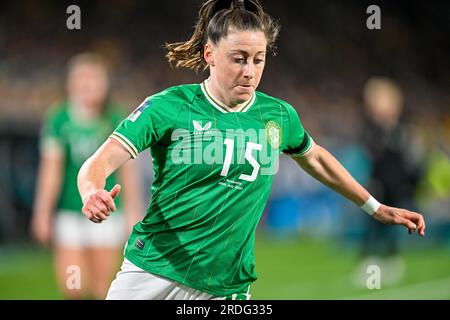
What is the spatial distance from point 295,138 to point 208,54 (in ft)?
2.12

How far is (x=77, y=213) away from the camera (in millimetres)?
7020

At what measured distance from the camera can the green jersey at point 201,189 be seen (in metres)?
3.70

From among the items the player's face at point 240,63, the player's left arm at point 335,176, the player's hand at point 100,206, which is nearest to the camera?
the player's hand at point 100,206

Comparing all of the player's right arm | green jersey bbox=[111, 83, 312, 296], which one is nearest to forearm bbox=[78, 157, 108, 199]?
the player's right arm

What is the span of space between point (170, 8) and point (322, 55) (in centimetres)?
344

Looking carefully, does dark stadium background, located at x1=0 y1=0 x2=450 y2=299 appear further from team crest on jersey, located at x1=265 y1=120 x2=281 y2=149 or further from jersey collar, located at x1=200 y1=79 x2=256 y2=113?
jersey collar, located at x1=200 y1=79 x2=256 y2=113

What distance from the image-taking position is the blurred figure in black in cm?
1012

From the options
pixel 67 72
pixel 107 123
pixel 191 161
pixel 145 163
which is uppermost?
pixel 67 72

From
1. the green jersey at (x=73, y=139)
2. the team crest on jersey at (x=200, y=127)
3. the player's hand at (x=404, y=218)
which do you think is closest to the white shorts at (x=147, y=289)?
the team crest on jersey at (x=200, y=127)

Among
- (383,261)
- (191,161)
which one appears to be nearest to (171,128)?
(191,161)

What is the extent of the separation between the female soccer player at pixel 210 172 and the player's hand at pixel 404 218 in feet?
2.59

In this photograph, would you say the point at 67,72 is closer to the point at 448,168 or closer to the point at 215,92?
the point at 448,168

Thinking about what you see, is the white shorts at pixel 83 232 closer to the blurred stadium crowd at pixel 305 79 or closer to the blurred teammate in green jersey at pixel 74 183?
the blurred teammate in green jersey at pixel 74 183

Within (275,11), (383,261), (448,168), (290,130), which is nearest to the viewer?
(290,130)
